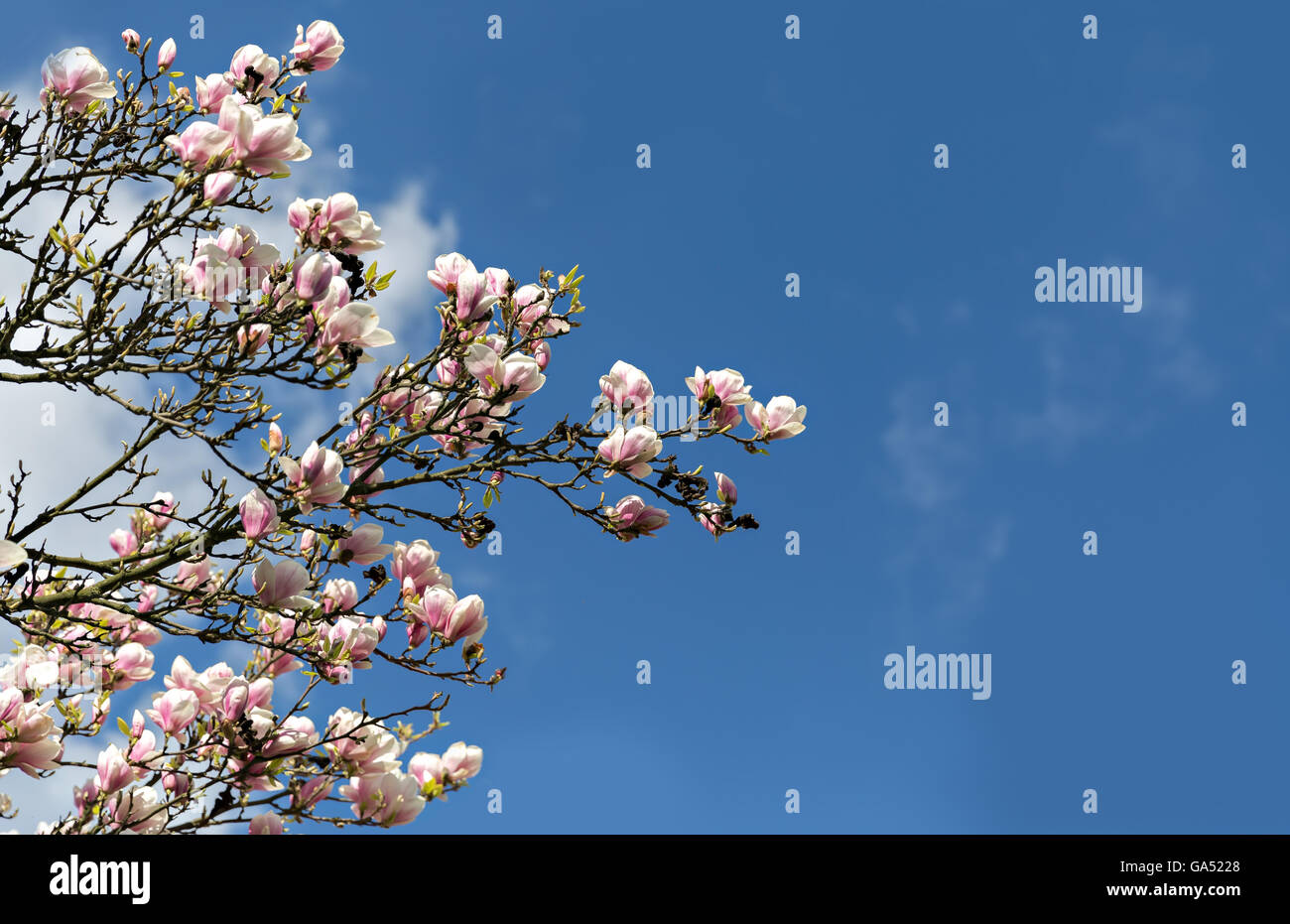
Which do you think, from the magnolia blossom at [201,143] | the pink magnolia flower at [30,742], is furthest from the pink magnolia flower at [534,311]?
the pink magnolia flower at [30,742]

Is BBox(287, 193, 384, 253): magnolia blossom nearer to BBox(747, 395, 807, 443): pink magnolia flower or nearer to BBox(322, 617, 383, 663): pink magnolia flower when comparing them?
BBox(322, 617, 383, 663): pink magnolia flower

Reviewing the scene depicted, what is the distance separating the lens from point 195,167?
4.11 m

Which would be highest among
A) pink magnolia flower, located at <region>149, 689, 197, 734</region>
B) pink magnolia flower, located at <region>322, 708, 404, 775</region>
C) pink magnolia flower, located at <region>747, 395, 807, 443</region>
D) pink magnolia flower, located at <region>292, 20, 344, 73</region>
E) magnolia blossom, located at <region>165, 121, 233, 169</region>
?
pink magnolia flower, located at <region>292, 20, 344, 73</region>

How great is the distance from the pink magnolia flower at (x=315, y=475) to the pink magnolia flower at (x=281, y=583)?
256 mm

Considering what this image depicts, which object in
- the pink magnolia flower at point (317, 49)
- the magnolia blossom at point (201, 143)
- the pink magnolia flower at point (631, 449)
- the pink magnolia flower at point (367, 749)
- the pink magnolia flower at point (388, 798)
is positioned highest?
the pink magnolia flower at point (317, 49)

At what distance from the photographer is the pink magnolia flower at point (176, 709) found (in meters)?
4.41

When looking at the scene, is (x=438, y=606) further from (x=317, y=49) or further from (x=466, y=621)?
(x=317, y=49)

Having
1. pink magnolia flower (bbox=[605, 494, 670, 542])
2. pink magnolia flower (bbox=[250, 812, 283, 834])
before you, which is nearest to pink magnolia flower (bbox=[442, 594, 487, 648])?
pink magnolia flower (bbox=[605, 494, 670, 542])

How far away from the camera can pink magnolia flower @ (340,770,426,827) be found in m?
4.21

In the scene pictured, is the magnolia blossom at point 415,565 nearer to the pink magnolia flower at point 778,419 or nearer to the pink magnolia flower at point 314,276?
the pink magnolia flower at point 314,276

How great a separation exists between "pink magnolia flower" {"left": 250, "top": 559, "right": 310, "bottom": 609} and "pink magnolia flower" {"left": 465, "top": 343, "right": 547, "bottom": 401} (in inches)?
43.4
